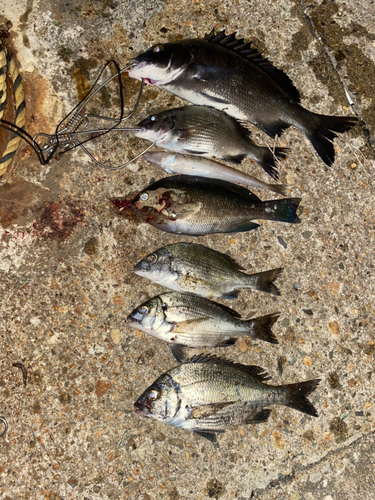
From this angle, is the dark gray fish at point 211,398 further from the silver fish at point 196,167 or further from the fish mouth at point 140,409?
the silver fish at point 196,167

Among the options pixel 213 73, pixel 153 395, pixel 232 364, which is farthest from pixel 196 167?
pixel 153 395

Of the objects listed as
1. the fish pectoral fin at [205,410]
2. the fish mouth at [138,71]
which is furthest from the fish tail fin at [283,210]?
the fish pectoral fin at [205,410]

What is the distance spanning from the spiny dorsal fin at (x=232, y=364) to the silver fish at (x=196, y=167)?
1223mm

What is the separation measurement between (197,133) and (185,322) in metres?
1.24

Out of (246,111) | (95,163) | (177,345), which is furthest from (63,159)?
(177,345)

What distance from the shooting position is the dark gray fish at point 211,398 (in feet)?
7.86

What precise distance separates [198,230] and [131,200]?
53 cm

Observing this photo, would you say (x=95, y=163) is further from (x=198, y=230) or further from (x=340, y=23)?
(x=340, y=23)

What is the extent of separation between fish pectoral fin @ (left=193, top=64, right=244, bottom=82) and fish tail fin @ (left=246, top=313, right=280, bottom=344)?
1635 millimetres

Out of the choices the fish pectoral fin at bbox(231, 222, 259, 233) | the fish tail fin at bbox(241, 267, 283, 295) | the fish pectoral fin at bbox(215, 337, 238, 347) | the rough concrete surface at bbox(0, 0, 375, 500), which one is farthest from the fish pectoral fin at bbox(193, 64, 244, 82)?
the fish pectoral fin at bbox(215, 337, 238, 347)

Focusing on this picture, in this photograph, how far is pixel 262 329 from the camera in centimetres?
262

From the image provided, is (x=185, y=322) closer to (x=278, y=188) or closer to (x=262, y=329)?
(x=262, y=329)

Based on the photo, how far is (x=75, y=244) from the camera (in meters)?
2.64

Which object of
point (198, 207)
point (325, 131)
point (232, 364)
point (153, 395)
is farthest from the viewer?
point (325, 131)
